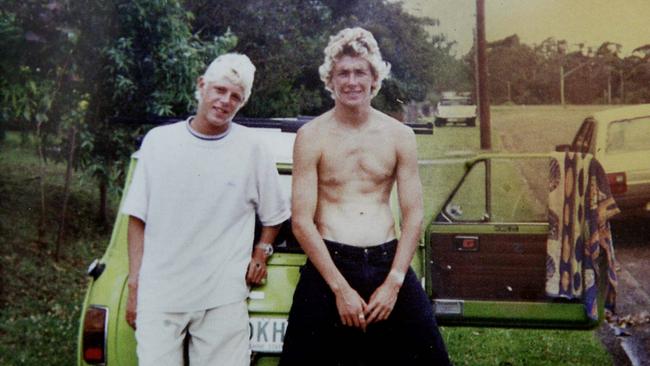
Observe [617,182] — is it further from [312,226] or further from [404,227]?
[312,226]

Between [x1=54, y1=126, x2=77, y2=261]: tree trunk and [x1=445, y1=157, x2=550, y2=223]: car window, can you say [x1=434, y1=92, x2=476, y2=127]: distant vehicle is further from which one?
[x1=54, y1=126, x2=77, y2=261]: tree trunk

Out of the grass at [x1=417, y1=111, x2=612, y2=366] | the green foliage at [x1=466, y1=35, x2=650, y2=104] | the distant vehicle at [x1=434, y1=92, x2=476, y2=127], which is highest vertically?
the green foliage at [x1=466, y1=35, x2=650, y2=104]

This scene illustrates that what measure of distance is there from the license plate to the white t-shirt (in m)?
0.13

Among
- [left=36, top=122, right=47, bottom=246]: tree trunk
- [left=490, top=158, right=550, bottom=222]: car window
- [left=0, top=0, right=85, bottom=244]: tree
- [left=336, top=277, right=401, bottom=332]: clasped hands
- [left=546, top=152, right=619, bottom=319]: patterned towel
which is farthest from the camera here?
[left=36, top=122, right=47, bottom=246]: tree trunk

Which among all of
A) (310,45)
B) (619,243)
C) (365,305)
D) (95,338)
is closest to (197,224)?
(95,338)

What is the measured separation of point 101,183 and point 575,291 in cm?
278

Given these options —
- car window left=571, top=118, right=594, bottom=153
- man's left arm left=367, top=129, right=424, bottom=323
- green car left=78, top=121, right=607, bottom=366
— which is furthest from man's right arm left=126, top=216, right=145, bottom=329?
car window left=571, top=118, right=594, bottom=153

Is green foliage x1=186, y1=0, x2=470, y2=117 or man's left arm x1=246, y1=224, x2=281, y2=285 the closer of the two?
man's left arm x1=246, y1=224, x2=281, y2=285

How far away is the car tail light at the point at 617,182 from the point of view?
3709mm

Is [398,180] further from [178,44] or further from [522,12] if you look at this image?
[178,44]

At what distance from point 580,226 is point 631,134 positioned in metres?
0.53

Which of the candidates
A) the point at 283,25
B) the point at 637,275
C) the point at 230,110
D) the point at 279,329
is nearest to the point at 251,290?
the point at 279,329

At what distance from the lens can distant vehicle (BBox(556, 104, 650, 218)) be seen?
146 inches

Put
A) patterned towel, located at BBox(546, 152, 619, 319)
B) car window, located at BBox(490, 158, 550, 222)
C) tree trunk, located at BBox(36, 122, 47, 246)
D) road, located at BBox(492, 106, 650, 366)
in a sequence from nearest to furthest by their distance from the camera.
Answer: patterned towel, located at BBox(546, 152, 619, 319) → road, located at BBox(492, 106, 650, 366) → car window, located at BBox(490, 158, 550, 222) → tree trunk, located at BBox(36, 122, 47, 246)
